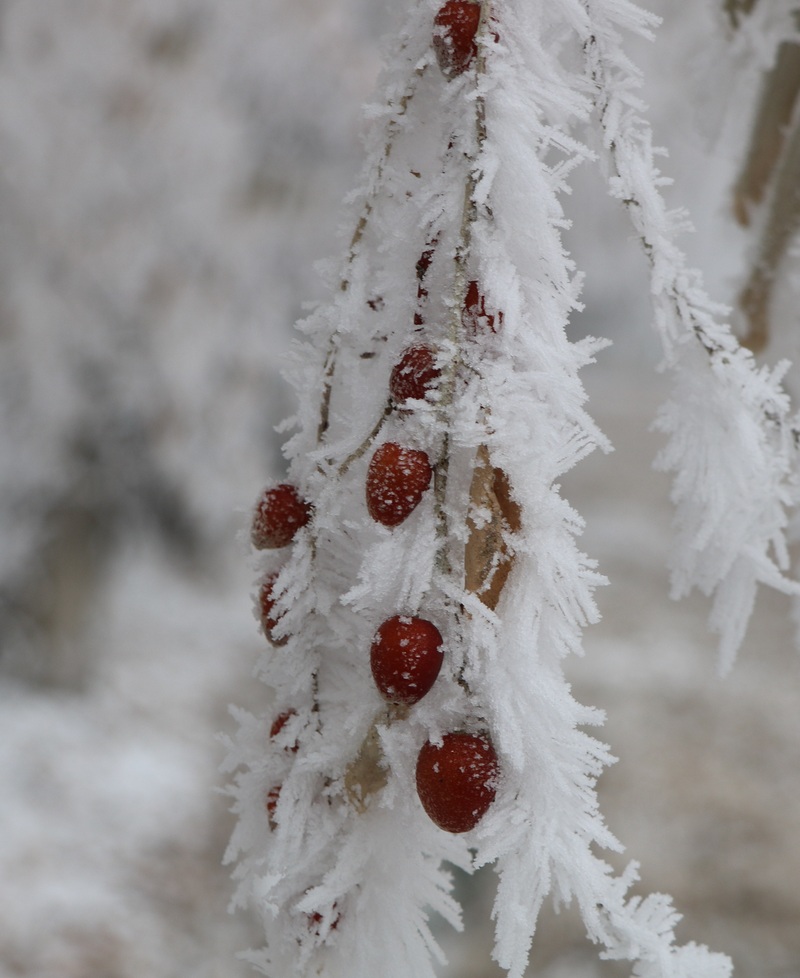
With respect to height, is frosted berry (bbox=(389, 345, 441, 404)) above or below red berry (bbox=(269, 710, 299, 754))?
above

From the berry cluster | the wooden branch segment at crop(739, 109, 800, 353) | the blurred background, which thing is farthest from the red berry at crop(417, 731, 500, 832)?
the blurred background

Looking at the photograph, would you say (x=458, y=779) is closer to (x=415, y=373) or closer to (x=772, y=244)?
(x=415, y=373)

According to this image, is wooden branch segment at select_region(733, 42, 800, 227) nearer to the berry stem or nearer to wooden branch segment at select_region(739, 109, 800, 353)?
wooden branch segment at select_region(739, 109, 800, 353)

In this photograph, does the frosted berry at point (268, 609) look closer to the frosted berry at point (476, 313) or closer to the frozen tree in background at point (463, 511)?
the frozen tree in background at point (463, 511)

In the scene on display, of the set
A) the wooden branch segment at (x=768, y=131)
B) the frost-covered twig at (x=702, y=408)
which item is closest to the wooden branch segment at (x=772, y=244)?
the wooden branch segment at (x=768, y=131)

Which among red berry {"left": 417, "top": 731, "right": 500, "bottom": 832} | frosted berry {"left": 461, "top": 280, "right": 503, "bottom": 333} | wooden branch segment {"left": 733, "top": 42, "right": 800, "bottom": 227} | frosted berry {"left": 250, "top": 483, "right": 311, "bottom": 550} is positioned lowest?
red berry {"left": 417, "top": 731, "right": 500, "bottom": 832}

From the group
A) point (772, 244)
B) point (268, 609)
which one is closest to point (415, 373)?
point (268, 609)

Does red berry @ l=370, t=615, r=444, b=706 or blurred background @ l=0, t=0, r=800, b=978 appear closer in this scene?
red berry @ l=370, t=615, r=444, b=706

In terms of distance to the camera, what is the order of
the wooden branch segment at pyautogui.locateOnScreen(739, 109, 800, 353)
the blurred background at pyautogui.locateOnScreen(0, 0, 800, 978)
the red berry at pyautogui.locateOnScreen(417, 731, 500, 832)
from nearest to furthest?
the red berry at pyautogui.locateOnScreen(417, 731, 500, 832), the wooden branch segment at pyautogui.locateOnScreen(739, 109, 800, 353), the blurred background at pyautogui.locateOnScreen(0, 0, 800, 978)
